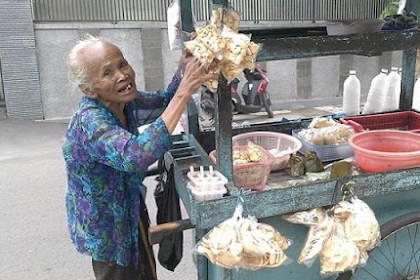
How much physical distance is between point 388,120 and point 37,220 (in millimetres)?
3080

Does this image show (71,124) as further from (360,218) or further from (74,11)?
(74,11)

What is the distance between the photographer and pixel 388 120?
8.77ft

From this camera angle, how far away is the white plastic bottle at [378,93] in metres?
2.85

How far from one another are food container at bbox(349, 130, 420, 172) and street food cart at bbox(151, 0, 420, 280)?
0.20ft

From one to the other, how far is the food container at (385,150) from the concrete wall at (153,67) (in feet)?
16.5

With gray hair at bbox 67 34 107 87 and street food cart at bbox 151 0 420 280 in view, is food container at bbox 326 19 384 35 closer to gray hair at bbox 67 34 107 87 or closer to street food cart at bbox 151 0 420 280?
street food cart at bbox 151 0 420 280

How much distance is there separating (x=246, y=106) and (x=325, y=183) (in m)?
6.09

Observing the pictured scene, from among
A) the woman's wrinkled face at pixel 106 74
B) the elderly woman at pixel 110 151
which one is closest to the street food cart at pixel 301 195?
the elderly woman at pixel 110 151

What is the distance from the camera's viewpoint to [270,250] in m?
1.45

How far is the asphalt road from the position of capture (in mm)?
3203

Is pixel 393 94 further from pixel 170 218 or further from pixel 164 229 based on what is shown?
pixel 164 229

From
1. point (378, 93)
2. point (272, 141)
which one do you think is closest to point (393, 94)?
point (378, 93)

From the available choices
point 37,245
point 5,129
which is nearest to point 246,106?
point 5,129

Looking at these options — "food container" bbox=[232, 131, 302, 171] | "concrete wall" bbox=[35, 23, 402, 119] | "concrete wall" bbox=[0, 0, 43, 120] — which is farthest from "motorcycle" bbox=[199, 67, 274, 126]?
"food container" bbox=[232, 131, 302, 171]
